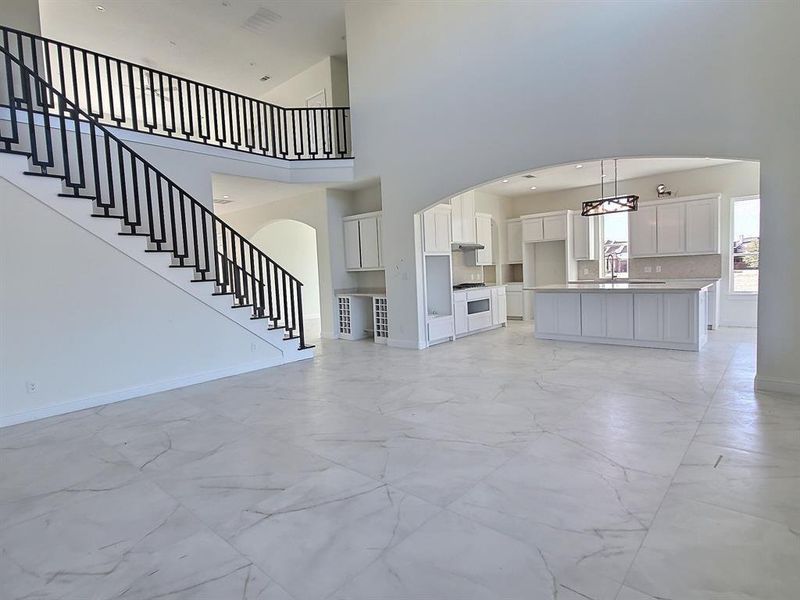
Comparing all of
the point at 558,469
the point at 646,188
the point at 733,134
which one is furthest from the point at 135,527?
the point at 646,188

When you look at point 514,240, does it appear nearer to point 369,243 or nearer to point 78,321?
point 369,243

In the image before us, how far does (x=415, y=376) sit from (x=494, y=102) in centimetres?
389

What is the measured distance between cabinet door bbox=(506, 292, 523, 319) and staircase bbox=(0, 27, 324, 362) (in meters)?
5.91

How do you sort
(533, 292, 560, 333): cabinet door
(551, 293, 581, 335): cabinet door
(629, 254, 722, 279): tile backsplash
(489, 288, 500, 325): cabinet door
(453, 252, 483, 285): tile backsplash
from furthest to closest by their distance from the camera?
1. (453, 252, 483, 285): tile backsplash
2. (489, 288, 500, 325): cabinet door
3. (629, 254, 722, 279): tile backsplash
4. (533, 292, 560, 333): cabinet door
5. (551, 293, 581, 335): cabinet door

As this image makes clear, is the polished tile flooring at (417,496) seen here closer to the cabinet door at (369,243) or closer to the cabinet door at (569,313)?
the cabinet door at (569,313)

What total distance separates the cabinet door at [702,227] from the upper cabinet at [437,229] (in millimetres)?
4930

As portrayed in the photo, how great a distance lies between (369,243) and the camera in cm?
795

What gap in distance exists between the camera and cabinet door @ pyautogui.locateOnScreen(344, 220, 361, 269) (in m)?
8.18

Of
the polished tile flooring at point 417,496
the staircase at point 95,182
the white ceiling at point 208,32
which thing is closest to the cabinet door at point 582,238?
the polished tile flooring at point 417,496

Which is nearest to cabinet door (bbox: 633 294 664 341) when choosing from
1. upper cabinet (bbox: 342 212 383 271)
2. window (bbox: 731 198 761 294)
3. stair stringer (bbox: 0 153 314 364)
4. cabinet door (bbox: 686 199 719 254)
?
cabinet door (bbox: 686 199 719 254)

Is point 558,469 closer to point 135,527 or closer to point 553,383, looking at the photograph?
point 553,383

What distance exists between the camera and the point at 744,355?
18.9ft

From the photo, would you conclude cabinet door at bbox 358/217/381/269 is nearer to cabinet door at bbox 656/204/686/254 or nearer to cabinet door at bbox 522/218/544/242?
cabinet door at bbox 522/218/544/242

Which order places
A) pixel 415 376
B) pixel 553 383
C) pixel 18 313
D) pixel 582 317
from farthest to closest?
pixel 582 317
pixel 415 376
pixel 553 383
pixel 18 313
